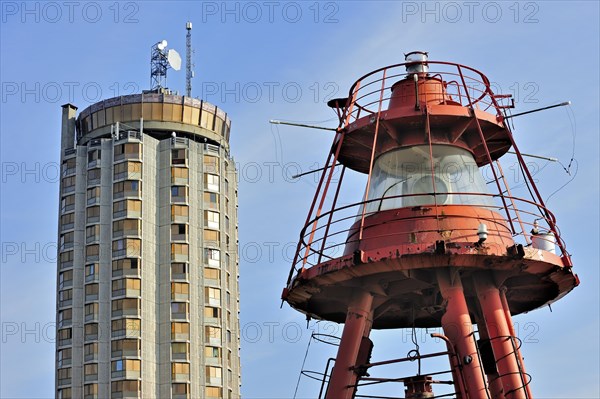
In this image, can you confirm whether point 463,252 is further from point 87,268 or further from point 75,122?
point 75,122

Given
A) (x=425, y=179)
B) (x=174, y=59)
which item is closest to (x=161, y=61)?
(x=174, y=59)

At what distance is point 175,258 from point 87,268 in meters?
9.51

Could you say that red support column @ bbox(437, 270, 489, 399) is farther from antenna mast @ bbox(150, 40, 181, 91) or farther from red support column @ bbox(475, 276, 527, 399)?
antenna mast @ bbox(150, 40, 181, 91)

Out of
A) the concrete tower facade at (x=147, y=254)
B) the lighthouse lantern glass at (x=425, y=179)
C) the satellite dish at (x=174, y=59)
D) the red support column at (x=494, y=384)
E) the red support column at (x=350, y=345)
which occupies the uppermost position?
the satellite dish at (x=174, y=59)

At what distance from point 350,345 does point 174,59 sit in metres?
97.2

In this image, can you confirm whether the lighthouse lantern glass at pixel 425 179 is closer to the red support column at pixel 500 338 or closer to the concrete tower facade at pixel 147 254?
the red support column at pixel 500 338

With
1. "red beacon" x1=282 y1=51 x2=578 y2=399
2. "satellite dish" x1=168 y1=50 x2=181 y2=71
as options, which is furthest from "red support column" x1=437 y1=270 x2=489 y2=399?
"satellite dish" x1=168 y1=50 x2=181 y2=71

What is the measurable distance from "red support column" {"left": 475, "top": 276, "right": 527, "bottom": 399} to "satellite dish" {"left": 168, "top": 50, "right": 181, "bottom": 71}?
317 ft

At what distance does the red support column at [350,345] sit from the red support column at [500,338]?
3.12 m

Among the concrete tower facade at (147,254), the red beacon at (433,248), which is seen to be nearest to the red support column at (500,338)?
the red beacon at (433,248)

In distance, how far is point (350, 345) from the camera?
29484 millimetres

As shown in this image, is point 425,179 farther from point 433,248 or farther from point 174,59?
point 174,59

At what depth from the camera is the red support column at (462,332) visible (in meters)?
27.4

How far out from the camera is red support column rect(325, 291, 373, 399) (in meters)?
29.2
